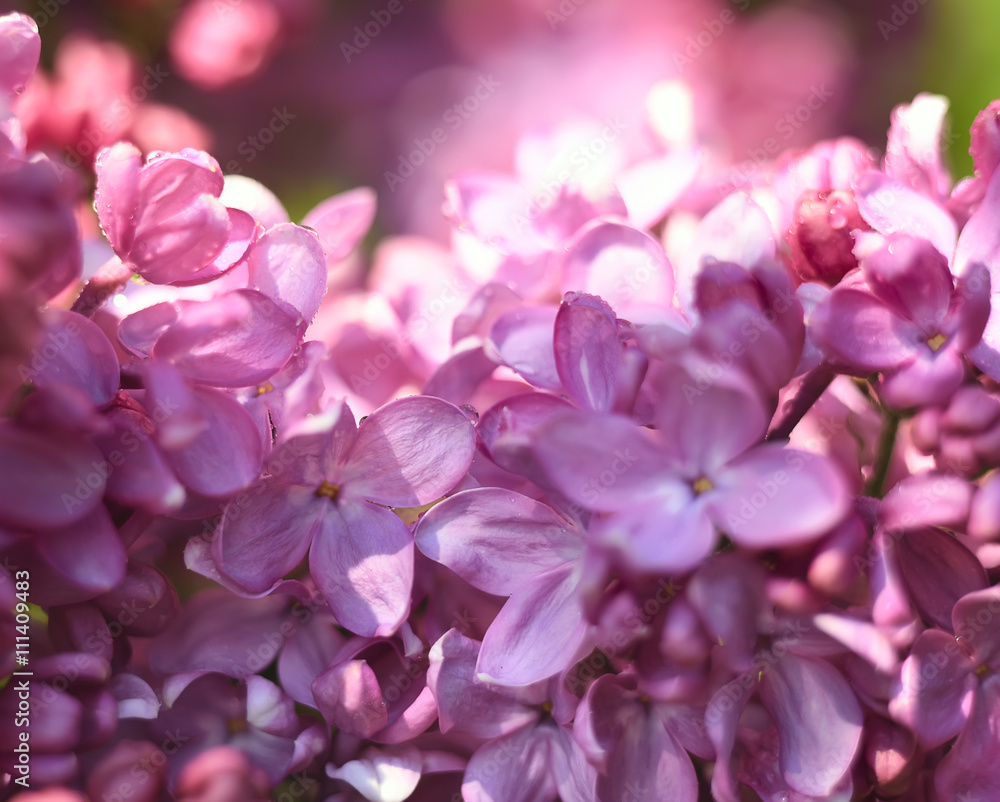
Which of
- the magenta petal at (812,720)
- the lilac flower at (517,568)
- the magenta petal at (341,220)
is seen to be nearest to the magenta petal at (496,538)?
the lilac flower at (517,568)

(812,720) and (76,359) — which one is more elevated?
(76,359)

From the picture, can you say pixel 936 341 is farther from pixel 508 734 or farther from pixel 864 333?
pixel 508 734

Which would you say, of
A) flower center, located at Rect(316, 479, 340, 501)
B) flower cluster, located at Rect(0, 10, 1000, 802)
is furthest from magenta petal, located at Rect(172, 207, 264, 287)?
flower center, located at Rect(316, 479, 340, 501)

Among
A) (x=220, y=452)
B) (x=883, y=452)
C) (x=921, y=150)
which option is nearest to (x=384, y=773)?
(x=220, y=452)

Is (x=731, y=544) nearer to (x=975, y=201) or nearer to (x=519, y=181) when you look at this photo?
(x=975, y=201)

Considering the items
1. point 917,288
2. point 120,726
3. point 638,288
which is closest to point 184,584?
point 120,726

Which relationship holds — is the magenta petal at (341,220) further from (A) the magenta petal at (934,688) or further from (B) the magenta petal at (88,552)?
(A) the magenta petal at (934,688)
